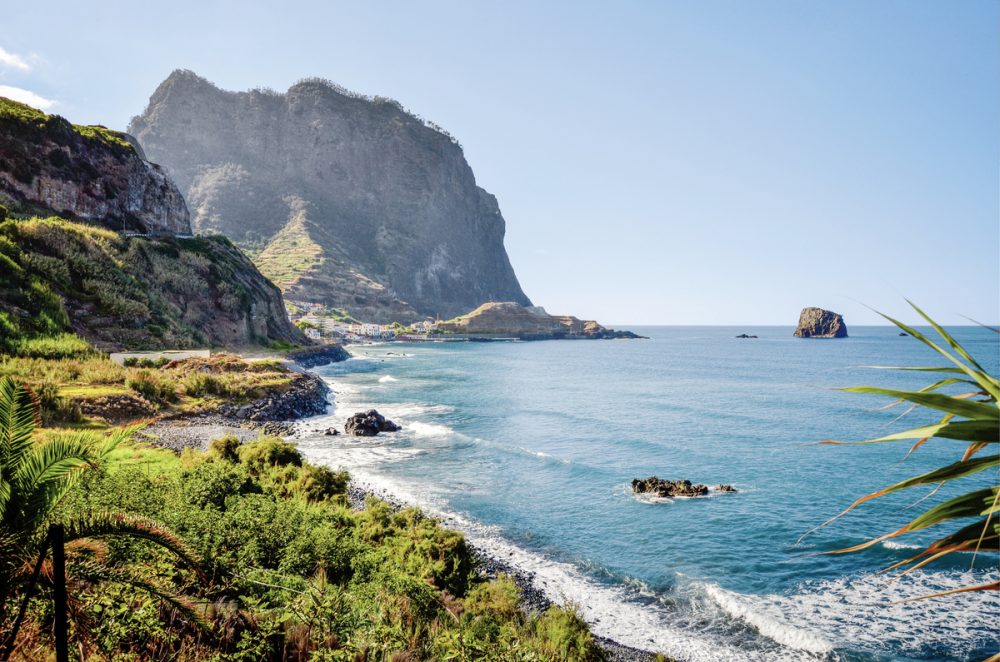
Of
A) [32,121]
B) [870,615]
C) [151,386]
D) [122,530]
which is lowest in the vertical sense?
[870,615]

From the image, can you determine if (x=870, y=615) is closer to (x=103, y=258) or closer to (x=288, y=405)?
(x=288, y=405)

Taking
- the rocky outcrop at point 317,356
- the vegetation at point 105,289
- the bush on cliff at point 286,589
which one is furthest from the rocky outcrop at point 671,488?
the rocky outcrop at point 317,356

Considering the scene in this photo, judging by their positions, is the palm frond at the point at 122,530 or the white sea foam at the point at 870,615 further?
the white sea foam at the point at 870,615

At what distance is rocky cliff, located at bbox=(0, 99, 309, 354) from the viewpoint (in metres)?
42.0

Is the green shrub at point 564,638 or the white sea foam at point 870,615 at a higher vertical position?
the green shrub at point 564,638

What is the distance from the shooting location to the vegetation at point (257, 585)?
20.9ft

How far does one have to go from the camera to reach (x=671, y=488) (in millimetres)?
27266

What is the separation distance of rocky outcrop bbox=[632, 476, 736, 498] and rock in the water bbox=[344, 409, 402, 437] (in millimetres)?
19984

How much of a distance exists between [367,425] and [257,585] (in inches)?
1228

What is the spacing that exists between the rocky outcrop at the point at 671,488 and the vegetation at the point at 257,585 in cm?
1378

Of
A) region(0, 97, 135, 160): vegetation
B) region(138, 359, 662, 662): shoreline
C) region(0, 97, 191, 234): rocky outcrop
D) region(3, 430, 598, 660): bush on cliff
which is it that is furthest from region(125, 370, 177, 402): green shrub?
region(0, 97, 135, 160): vegetation

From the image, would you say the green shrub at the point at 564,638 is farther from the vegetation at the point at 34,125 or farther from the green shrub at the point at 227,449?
the vegetation at the point at 34,125

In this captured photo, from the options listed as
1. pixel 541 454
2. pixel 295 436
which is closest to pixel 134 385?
pixel 295 436

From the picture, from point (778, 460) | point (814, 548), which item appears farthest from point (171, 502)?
point (778, 460)
